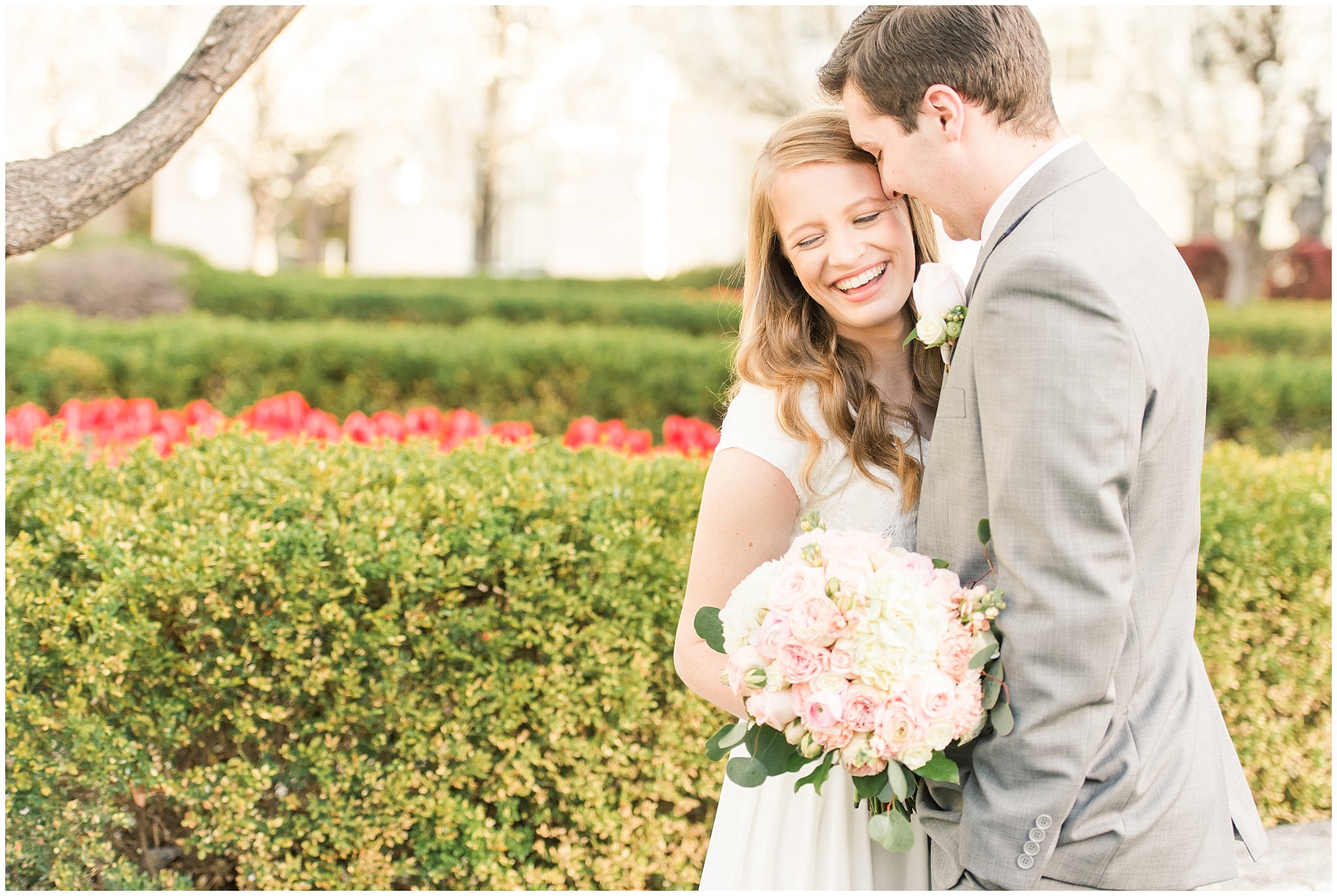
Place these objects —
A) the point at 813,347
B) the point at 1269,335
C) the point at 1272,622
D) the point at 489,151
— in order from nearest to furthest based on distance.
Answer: the point at 813,347, the point at 1272,622, the point at 1269,335, the point at 489,151

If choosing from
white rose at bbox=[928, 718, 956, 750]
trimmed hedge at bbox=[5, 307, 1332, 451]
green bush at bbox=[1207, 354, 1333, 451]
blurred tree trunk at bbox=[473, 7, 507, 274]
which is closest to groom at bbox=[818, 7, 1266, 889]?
white rose at bbox=[928, 718, 956, 750]

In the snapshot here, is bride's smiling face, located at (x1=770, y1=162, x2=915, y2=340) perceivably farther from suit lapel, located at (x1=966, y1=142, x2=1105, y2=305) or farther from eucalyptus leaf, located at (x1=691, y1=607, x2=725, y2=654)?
eucalyptus leaf, located at (x1=691, y1=607, x2=725, y2=654)

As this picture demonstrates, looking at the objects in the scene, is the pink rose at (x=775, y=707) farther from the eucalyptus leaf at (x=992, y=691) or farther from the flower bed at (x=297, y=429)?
the flower bed at (x=297, y=429)

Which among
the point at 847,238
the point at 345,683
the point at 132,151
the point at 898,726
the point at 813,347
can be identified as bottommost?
the point at 345,683

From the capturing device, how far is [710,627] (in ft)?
A: 6.19

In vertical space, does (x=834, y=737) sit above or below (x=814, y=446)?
below

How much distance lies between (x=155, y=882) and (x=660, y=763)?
4.69 feet

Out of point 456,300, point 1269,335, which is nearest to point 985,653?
point 1269,335

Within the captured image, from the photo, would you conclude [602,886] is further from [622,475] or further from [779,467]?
[779,467]

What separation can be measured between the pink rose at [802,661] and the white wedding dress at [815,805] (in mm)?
486

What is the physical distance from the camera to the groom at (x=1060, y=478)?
1.58m

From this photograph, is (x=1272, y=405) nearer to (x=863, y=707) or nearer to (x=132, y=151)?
(x=863, y=707)

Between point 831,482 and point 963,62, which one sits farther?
point 831,482

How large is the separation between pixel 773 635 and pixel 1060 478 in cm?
49
